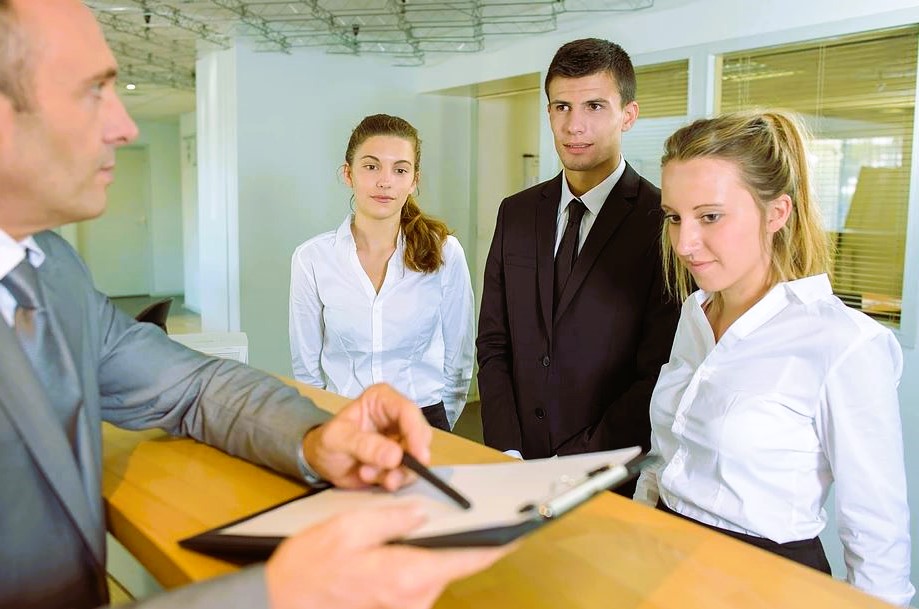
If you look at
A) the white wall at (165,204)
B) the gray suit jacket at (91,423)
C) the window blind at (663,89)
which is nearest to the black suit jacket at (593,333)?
the gray suit jacket at (91,423)

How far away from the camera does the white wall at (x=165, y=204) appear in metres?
11.2

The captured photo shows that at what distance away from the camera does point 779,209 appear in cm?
155

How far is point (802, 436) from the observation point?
1334mm

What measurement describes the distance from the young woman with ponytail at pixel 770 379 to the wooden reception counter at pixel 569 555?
1.55ft

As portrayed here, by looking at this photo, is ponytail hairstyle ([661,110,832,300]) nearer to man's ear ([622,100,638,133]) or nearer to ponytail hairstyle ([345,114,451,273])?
Answer: man's ear ([622,100,638,133])

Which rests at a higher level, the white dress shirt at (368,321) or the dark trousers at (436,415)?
the white dress shirt at (368,321)

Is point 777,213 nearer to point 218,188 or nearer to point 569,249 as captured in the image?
point 569,249

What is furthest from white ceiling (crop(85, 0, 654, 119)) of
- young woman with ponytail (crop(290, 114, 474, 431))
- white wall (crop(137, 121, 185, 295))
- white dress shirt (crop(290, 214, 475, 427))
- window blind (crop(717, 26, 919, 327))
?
white wall (crop(137, 121, 185, 295))

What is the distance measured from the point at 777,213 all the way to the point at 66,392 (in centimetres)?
135

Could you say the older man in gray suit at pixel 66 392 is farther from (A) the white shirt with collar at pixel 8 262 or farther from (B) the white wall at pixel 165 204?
(B) the white wall at pixel 165 204

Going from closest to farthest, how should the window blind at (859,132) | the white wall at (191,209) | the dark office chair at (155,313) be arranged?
the dark office chair at (155,313)
the window blind at (859,132)
the white wall at (191,209)

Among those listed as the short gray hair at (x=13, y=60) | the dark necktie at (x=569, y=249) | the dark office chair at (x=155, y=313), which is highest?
the short gray hair at (x=13, y=60)

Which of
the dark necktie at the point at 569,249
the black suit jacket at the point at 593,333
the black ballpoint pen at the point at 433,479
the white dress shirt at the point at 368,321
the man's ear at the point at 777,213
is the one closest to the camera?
the black ballpoint pen at the point at 433,479

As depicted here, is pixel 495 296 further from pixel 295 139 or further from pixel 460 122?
pixel 460 122
